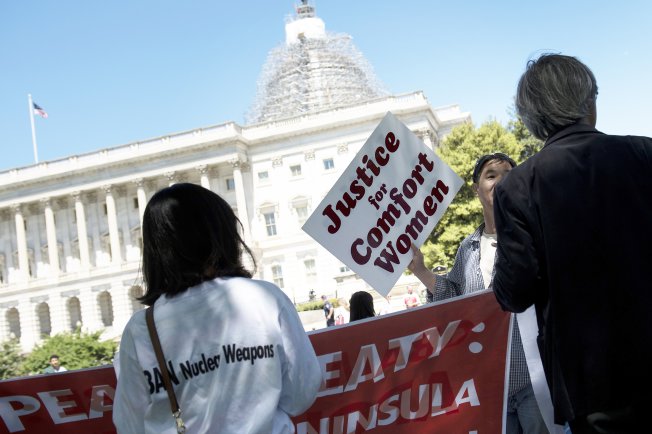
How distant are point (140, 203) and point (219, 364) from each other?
2301 inches

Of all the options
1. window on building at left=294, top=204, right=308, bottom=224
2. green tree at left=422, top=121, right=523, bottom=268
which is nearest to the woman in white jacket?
green tree at left=422, top=121, right=523, bottom=268

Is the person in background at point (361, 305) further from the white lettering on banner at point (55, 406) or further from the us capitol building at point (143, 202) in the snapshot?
the us capitol building at point (143, 202)

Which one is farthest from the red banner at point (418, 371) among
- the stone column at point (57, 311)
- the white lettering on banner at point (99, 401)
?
the stone column at point (57, 311)

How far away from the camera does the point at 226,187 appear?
194ft

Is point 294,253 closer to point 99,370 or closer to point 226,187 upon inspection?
point 226,187

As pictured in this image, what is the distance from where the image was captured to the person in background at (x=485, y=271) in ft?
12.8

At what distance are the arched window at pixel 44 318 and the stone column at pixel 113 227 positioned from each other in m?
8.30

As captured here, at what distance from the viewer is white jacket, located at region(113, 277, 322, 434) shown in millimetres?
2287

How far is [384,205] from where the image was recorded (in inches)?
176

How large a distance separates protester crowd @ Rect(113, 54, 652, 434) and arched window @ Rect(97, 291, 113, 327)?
6113 centimetres

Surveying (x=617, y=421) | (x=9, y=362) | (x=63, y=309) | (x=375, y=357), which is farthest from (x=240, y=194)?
(x=617, y=421)

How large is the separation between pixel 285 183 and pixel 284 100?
29.6 metres

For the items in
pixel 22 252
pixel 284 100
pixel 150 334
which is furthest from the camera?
pixel 284 100

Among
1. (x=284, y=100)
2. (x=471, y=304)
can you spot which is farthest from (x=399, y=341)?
(x=284, y=100)
